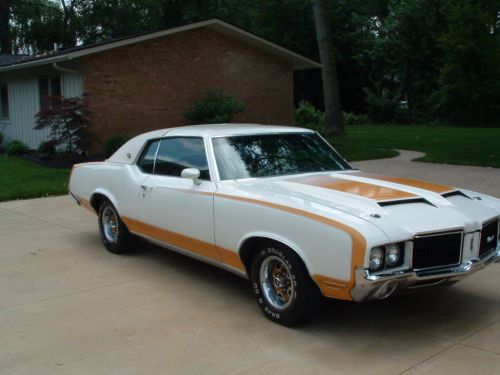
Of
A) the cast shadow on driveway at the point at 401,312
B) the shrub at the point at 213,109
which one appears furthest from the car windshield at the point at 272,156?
the shrub at the point at 213,109

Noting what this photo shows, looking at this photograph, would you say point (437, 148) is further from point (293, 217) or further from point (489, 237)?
point (293, 217)

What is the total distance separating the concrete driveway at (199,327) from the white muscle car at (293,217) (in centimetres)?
36

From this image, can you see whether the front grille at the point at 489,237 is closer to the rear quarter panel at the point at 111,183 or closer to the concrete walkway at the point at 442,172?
the rear quarter panel at the point at 111,183

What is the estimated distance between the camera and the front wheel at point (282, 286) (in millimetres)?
4422

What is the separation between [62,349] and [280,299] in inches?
65.4

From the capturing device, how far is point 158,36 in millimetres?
17828

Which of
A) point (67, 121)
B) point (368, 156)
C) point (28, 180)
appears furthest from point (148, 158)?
point (368, 156)

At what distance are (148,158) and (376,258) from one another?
324cm

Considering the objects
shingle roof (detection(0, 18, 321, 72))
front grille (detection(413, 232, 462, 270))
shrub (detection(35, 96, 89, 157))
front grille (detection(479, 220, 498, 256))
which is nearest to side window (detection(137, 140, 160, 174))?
front grille (detection(413, 232, 462, 270))

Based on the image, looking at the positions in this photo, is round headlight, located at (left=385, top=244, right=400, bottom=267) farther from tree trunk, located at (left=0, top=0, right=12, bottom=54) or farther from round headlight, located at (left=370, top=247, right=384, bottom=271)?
tree trunk, located at (left=0, top=0, right=12, bottom=54)

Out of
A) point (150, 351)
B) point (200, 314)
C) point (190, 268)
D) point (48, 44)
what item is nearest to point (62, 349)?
point (150, 351)

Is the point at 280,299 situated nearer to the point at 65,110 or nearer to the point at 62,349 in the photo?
the point at 62,349

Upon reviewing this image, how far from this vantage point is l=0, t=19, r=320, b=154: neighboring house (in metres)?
16.8

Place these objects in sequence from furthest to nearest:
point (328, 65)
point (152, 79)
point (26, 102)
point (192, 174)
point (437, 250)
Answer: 1. point (328, 65)
2. point (26, 102)
3. point (152, 79)
4. point (192, 174)
5. point (437, 250)
